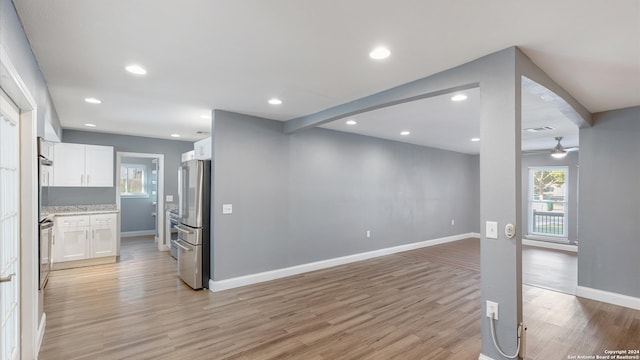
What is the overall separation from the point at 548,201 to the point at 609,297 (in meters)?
4.55

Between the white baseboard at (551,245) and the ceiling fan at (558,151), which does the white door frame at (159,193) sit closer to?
the ceiling fan at (558,151)

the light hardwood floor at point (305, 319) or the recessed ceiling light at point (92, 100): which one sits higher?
the recessed ceiling light at point (92, 100)

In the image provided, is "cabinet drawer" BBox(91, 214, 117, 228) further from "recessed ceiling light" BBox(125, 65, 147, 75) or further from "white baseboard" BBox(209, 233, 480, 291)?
"recessed ceiling light" BBox(125, 65, 147, 75)

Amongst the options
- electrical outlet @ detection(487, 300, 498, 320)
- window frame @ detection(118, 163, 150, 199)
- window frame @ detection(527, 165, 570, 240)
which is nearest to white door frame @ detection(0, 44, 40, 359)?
electrical outlet @ detection(487, 300, 498, 320)

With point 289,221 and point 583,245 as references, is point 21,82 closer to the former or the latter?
point 289,221

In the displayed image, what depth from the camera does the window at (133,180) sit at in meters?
8.67

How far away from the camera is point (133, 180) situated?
8.85m

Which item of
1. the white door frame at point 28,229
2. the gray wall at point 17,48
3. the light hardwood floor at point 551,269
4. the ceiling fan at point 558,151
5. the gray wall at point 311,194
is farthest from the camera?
the ceiling fan at point 558,151

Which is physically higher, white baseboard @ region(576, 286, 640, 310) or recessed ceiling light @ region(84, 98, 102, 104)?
recessed ceiling light @ region(84, 98, 102, 104)

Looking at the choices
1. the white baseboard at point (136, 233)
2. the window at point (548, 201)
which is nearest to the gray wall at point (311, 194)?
the window at point (548, 201)

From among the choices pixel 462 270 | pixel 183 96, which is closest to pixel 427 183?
pixel 462 270

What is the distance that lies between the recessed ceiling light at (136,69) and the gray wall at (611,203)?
5.37 metres

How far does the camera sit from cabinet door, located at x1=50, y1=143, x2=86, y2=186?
5477 millimetres

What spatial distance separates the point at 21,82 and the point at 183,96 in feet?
5.61
